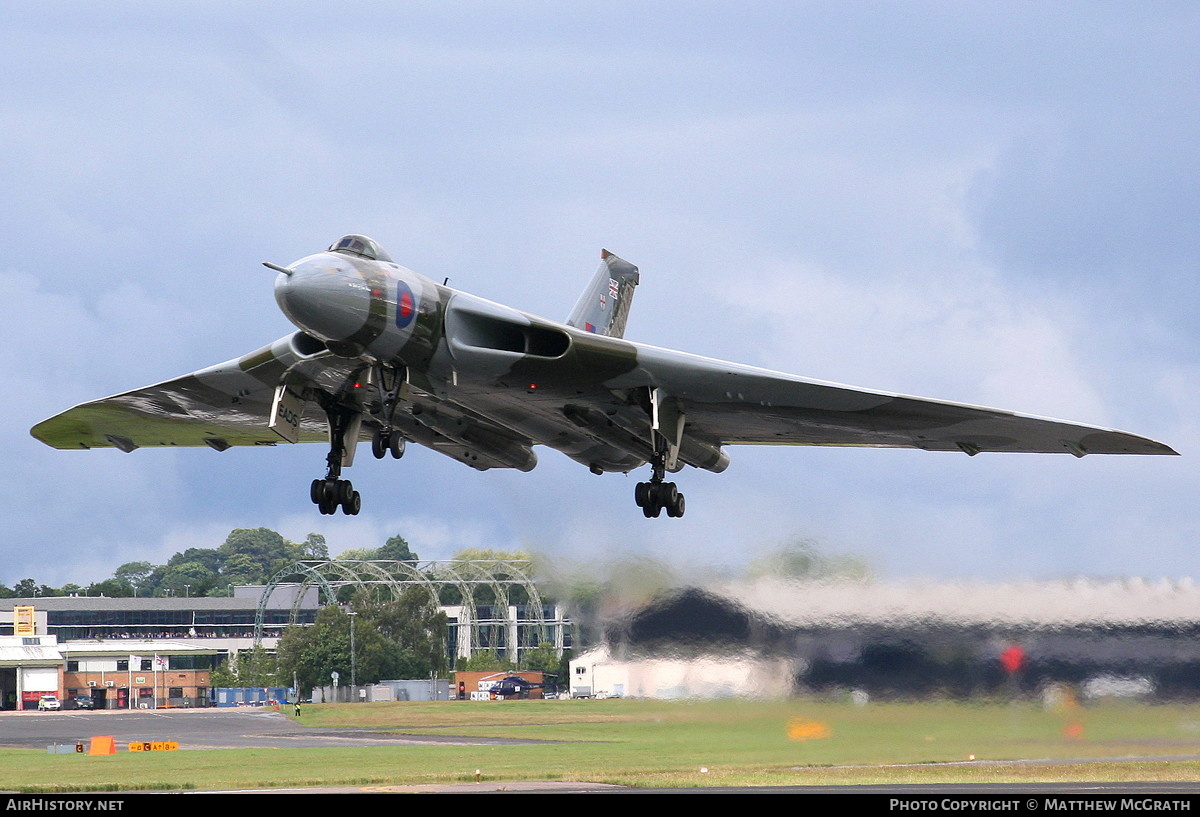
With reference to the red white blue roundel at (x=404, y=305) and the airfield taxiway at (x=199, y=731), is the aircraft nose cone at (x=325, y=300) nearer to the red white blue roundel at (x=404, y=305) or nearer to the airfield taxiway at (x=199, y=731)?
the red white blue roundel at (x=404, y=305)

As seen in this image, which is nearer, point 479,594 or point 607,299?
point 607,299

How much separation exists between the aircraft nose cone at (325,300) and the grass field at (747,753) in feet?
30.6

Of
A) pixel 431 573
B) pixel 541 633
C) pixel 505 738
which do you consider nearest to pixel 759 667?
pixel 541 633

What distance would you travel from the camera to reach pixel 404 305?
18.1m

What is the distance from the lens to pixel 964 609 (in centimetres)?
2170

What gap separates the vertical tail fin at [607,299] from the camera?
25031mm

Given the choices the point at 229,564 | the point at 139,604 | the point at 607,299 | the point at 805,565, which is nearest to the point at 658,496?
the point at 805,565

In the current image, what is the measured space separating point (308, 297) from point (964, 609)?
1112 cm

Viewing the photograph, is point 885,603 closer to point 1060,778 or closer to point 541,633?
point 1060,778

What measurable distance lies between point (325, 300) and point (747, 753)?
497 inches

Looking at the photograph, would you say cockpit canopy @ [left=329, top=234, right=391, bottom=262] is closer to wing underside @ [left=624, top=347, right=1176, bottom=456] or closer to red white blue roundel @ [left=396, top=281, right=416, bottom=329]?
red white blue roundel @ [left=396, top=281, right=416, bottom=329]

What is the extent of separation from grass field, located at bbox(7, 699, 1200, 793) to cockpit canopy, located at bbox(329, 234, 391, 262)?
9.30 meters

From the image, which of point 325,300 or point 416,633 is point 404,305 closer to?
point 325,300

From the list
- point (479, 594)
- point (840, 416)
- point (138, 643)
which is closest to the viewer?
point (840, 416)
